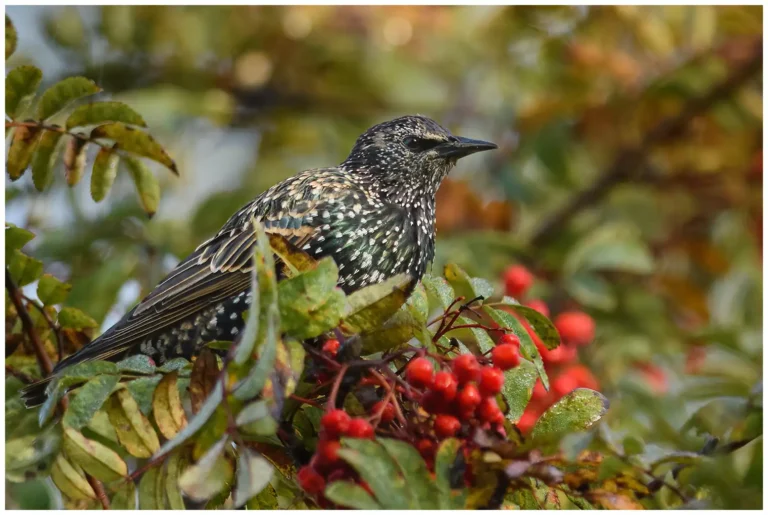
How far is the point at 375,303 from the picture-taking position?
82.0 inches

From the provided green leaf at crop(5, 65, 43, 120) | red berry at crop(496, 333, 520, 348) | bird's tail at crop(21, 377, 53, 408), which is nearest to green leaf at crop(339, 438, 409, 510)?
red berry at crop(496, 333, 520, 348)

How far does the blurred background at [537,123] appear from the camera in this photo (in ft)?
16.1

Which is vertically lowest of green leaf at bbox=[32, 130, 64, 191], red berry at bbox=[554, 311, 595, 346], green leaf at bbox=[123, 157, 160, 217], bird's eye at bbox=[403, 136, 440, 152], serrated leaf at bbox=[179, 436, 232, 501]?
red berry at bbox=[554, 311, 595, 346]

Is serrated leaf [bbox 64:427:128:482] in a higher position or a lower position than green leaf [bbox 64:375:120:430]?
lower

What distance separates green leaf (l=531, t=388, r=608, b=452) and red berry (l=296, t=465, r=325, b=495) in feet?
1.87

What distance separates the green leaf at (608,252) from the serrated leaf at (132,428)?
2766mm

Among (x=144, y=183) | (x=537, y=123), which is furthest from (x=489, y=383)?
(x=537, y=123)

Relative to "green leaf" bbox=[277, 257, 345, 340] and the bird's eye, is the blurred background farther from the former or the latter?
"green leaf" bbox=[277, 257, 345, 340]

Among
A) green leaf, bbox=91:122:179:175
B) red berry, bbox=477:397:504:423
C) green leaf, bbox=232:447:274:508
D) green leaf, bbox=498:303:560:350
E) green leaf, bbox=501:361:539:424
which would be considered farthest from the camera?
green leaf, bbox=91:122:179:175

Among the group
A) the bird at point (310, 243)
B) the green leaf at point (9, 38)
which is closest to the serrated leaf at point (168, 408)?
the bird at point (310, 243)

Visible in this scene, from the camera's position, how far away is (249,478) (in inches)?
65.9

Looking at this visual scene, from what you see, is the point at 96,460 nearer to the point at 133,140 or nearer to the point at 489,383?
the point at 489,383

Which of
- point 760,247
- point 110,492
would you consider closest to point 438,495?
point 110,492

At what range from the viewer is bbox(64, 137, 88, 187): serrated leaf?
2785 mm
